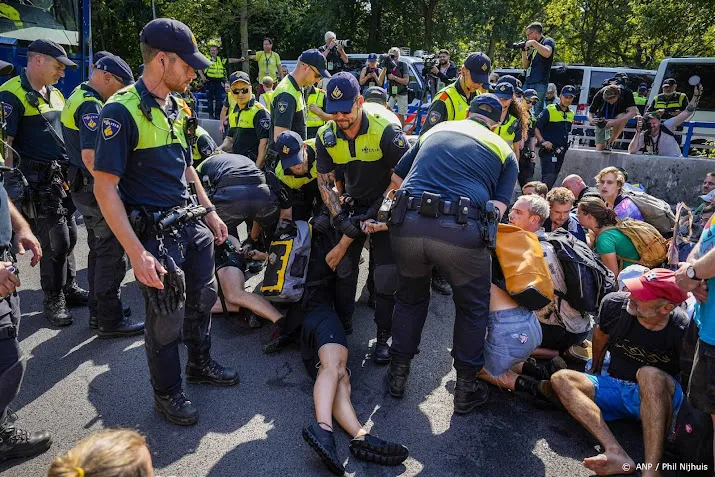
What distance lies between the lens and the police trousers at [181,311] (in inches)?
112

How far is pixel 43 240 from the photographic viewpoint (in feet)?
14.0

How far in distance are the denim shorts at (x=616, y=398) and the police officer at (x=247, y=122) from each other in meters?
4.34

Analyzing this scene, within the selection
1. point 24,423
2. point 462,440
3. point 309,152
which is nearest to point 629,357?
point 462,440

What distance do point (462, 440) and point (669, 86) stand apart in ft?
30.1

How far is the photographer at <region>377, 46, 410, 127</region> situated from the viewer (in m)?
11.1

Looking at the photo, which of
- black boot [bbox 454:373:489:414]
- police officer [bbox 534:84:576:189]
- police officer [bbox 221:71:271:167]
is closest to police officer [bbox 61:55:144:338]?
police officer [bbox 221:71:271:167]

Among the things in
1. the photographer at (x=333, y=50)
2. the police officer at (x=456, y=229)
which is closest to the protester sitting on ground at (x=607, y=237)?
the police officer at (x=456, y=229)

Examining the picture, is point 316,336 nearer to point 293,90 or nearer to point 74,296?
point 74,296

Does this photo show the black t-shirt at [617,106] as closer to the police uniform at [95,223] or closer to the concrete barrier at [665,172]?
the concrete barrier at [665,172]

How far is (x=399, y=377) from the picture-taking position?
3.33 m

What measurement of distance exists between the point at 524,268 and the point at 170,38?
89.4 inches

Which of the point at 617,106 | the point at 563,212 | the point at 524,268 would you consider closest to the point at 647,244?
the point at 563,212

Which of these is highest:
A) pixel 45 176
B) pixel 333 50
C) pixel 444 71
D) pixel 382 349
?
pixel 333 50

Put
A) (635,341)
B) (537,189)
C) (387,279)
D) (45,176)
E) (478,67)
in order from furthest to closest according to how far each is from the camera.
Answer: (537,189) → (478,67) → (45,176) → (387,279) → (635,341)
